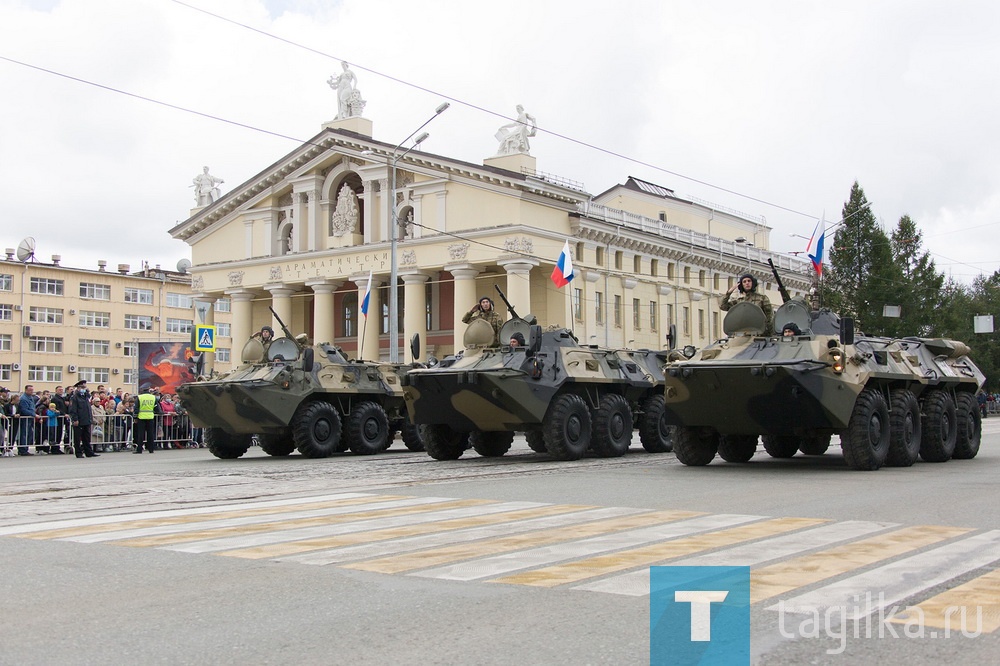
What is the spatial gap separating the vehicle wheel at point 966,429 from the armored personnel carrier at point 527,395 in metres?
4.81

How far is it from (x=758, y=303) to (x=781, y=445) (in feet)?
10.0

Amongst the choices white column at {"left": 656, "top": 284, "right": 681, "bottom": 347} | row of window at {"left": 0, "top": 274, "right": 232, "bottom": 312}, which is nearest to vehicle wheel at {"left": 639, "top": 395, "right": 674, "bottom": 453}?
white column at {"left": 656, "top": 284, "right": 681, "bottom": 347}

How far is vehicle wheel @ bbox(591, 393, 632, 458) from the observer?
17938mm

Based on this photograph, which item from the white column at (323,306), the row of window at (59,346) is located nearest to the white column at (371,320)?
the white column at (323,306)

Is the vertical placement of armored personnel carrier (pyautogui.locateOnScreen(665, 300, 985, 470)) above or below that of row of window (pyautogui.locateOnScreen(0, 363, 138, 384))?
below

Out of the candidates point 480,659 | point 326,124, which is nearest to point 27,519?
point 480,659

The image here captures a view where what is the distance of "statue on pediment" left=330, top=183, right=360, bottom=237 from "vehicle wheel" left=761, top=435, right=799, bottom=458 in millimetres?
39000

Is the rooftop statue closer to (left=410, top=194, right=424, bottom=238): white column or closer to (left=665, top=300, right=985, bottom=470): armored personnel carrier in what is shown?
(left=410, top=194, right=424, bottom=238): white column

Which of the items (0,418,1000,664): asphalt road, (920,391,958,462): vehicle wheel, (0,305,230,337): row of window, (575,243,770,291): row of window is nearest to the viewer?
(0,418,1000,664): asphalt road

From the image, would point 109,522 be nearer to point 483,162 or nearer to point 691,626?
point 691,626

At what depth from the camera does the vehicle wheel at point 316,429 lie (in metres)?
19.0

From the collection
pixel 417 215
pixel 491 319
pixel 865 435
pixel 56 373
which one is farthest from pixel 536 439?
pixel 56 373

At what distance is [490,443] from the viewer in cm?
1909

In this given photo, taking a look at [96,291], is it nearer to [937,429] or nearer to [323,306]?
[323,306]
